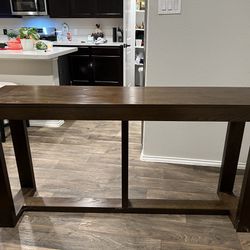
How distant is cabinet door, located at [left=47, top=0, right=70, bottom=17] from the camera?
4.77 metres

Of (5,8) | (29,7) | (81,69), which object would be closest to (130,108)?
(81,69)

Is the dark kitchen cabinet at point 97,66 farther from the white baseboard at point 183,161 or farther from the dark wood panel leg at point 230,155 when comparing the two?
the dark wood panel leg at point 230,155

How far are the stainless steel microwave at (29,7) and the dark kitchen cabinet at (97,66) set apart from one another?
1.08 metres

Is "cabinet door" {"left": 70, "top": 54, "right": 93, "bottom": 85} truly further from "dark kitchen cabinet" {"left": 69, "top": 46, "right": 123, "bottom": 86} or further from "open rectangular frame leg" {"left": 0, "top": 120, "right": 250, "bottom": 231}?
"open rectangular frame leg" {"left": 0, "top": 120, "right": 250, "bottom": 231}

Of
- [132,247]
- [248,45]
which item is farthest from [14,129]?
[248,45]

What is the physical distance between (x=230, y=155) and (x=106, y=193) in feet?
3.00

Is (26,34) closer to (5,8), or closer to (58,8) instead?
(58,8)

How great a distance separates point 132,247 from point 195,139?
1.12 metres

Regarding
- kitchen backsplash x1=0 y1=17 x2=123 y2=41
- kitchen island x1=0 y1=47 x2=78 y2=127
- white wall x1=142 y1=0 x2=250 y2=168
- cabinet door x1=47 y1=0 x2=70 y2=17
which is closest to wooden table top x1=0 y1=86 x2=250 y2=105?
white wall x1=142 y1=0 x2=250 y2=168

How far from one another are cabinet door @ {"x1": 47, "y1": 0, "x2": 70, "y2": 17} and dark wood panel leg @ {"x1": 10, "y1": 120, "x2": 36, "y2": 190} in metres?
3.83

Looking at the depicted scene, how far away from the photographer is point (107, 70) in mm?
4703

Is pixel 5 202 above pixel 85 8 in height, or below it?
below

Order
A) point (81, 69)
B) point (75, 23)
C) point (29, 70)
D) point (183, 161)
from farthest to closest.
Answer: point (75, 23)
point (81, 69)
point (29, 70)
point (183, 161)

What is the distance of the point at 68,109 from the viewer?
1251mm
